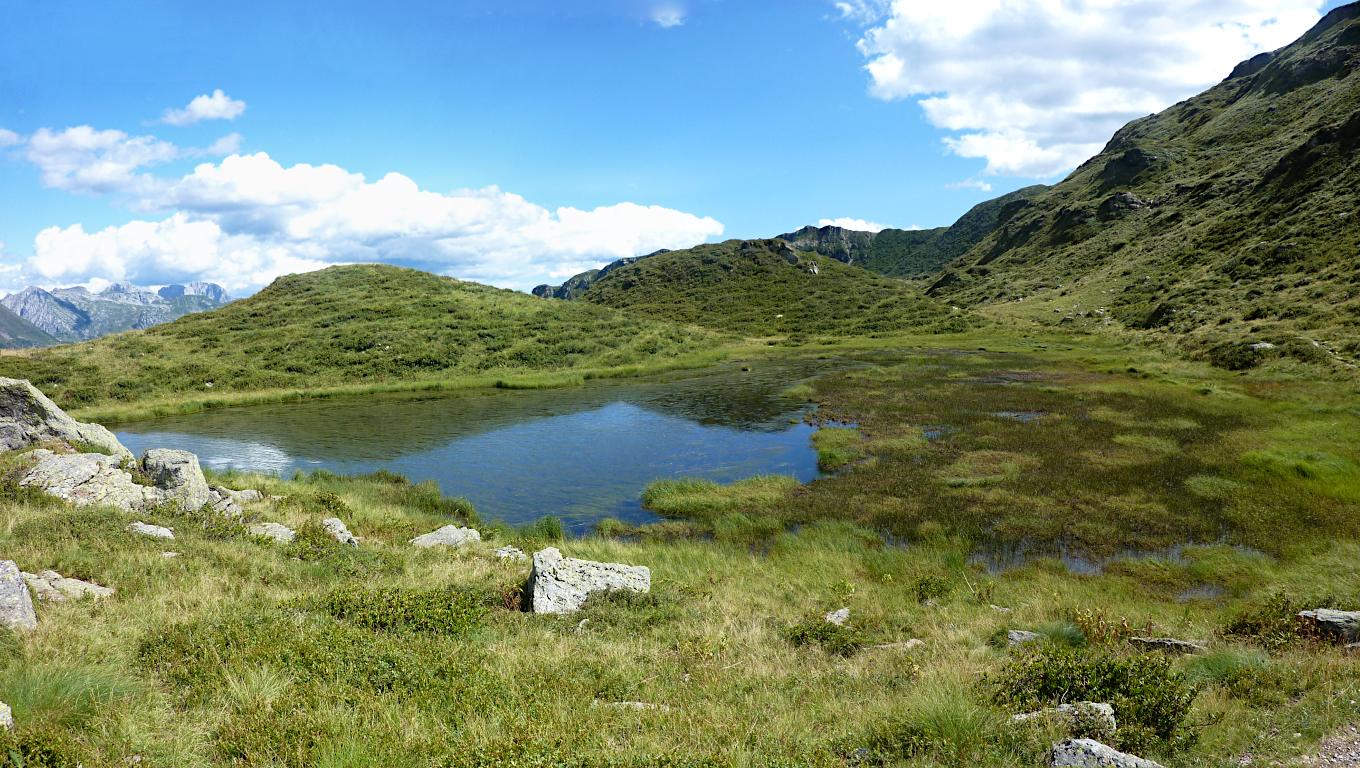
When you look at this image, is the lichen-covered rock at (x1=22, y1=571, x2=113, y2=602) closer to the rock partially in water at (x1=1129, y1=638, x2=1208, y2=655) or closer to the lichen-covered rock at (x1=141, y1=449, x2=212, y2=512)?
the lichen-covered rock at (x1=141, y1=449, x2=212, y2=512)

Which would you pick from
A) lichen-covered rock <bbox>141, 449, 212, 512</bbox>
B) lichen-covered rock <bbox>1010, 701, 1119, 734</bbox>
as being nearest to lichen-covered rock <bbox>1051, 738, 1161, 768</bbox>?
lichen-covered rock <bbox>1010, 701, 1119, 734</bbox>

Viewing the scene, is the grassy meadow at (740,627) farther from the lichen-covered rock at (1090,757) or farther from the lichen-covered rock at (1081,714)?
Answer: the lichen-covered rock at (1090,757)

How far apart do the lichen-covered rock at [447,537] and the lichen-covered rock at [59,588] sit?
25.4ft

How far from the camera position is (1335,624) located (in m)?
11.3

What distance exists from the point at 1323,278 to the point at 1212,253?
39.2 m

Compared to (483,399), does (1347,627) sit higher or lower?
lower

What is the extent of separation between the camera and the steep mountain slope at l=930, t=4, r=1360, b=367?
58.0 m

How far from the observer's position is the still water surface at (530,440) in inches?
1170

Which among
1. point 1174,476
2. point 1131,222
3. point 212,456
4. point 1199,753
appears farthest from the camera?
point 1131,222

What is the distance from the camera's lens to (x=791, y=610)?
48.3ft

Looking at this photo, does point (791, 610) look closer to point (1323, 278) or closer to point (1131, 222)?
point (1323, 278)

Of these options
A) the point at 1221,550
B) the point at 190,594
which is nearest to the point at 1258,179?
the point at 1221,550

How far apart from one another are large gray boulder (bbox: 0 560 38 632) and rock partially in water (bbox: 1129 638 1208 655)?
18.3m

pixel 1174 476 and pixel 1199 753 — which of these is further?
pixel 1174 476
